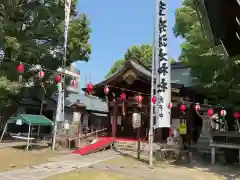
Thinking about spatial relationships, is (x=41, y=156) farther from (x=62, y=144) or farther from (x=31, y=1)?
(x=31, y=1)

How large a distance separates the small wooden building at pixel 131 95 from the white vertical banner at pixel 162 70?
16.8 feet

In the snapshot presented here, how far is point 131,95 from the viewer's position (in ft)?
75.5

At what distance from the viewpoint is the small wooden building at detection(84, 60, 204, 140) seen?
20453 millimetres

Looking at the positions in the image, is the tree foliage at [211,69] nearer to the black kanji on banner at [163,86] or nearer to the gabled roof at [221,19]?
the black kanji on banner at [163,86]

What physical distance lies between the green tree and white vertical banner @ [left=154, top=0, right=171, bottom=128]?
391 inches

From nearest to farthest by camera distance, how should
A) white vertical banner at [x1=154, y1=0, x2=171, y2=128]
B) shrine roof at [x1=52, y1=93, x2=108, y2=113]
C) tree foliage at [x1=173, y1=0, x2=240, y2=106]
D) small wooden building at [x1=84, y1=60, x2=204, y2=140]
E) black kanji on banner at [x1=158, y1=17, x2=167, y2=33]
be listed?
white vertical banner at [x1=154, y1=0, x2=171, y2=128] → black kanji on banner at [x1=158, y1=17, x2=167, y2=33] → tree foliage at [x1=173, y1=0, x2=240, y2=106] → small wooden building at [x1=84, y1=60, x2=204, y2=140] → shrine roof at [x1=52, y1=93, x2=108, y2=113]


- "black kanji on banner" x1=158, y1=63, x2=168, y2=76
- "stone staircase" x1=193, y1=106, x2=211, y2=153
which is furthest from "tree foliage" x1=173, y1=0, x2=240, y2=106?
"black kanji on banner" x1=158, y1=63, x2=168, y2=76

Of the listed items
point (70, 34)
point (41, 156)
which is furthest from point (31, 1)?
point (41, 156)

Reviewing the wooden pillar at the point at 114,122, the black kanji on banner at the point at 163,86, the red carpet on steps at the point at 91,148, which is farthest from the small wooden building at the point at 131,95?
the black kanji on banner at the point at 163,86

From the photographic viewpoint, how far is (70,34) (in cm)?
2280

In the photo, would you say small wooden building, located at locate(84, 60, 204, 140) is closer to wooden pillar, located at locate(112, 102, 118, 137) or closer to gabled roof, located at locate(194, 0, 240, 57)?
wooden pillar, located at locate(112, 102, 118, 137)

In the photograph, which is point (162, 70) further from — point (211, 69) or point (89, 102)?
point (89, 102)

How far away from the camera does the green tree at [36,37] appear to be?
20500 mm

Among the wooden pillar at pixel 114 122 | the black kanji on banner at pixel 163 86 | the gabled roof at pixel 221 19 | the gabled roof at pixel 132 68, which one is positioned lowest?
the wooden pillar at pixel 114 122
